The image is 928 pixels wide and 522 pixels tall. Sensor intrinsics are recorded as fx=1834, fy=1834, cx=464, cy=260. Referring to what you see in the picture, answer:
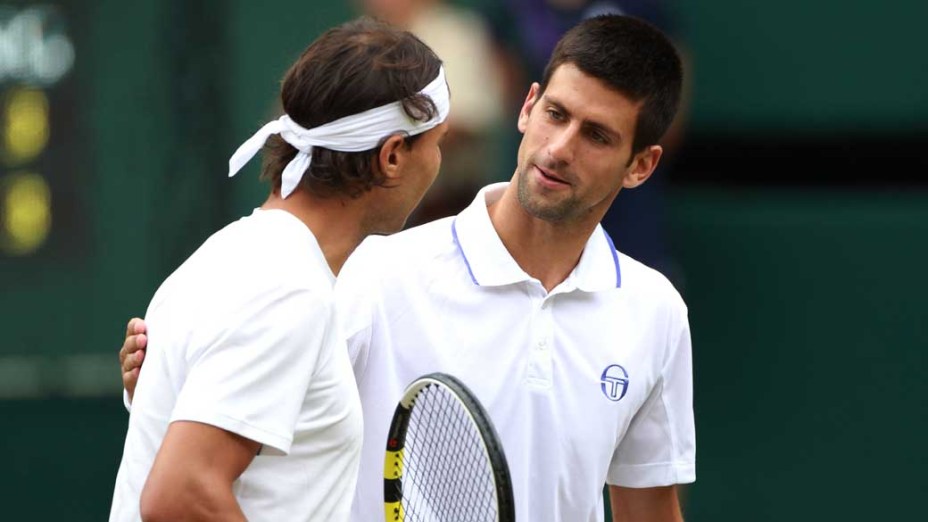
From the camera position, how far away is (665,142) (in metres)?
6.34

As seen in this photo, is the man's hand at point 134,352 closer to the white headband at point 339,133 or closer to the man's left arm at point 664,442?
the white headband at point 339,133

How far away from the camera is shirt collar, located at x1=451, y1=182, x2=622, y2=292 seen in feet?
11.5

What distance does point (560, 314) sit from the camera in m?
3.53

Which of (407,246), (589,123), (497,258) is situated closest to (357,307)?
(407,246)

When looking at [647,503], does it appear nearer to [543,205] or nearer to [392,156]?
[543,205]

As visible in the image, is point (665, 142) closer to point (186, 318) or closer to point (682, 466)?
point (682, 466)

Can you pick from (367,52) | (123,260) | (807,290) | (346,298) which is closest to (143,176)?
(123,260)

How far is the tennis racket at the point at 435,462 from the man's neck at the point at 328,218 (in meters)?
0.33

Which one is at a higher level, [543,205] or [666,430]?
[543,205]

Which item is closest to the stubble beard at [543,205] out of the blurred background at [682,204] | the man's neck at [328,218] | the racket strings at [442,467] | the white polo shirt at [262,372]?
the racket strings at [442,467]

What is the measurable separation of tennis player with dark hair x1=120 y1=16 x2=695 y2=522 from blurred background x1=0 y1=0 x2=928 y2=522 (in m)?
2.49

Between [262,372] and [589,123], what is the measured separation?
3.69 ft

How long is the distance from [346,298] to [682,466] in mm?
752

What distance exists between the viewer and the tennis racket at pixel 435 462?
3281 millimetres
